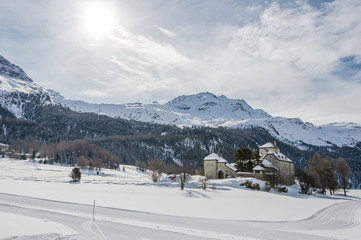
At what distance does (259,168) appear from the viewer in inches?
2420

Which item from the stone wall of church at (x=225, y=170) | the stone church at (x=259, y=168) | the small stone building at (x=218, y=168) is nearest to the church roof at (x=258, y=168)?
the stone church at (x=259, y=168)

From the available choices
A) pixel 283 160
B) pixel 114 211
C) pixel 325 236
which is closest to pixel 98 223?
pixel 114 211

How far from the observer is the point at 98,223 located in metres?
16.9

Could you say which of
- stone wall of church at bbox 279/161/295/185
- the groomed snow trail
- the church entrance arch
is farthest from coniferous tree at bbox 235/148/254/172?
the groomed snow trail

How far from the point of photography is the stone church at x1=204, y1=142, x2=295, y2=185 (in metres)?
61.4

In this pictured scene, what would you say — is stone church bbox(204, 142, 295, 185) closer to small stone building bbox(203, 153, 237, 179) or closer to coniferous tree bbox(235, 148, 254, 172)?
small stone building bbox(203, 153, 237, 179)

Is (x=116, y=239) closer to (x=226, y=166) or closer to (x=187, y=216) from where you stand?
(x=187, y=216)

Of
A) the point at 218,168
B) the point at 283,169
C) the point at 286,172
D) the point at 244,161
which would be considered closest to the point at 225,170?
the point at 218,168

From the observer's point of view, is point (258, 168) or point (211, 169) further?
point (211, 169)

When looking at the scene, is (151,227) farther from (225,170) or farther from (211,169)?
(211,169)

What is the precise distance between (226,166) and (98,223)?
A: 50.5m

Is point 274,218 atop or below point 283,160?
below

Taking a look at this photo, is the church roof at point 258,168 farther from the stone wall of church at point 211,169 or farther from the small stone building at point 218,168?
the stone wall of church at point 211,169

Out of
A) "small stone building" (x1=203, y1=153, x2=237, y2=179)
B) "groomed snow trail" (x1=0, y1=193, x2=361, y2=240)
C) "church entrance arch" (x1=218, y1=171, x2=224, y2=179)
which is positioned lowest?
"groomed snow trail" (x1=0, y1=193, x2=361, y2=240)
